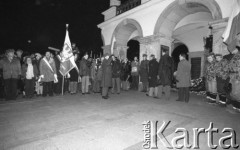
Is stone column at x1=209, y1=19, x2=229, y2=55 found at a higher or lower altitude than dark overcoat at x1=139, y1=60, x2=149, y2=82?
higher

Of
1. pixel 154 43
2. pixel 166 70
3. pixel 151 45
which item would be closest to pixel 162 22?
pixel 154 43

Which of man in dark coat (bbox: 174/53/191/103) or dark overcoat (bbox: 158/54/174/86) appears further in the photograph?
dark overcoat (bbox: 158/54/174/86)

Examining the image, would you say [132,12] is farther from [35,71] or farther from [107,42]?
[35,71]

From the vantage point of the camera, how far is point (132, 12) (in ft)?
35.9

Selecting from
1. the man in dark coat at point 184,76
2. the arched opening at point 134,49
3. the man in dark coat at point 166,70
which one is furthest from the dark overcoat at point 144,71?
the arched opening at point 134,49

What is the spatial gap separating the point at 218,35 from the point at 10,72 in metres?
8.91

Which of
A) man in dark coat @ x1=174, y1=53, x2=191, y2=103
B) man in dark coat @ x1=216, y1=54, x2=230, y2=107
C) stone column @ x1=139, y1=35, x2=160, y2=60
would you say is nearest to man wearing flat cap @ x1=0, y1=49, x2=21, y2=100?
man in dark coat @ x1=174, y1=53, x2=191, y2=103

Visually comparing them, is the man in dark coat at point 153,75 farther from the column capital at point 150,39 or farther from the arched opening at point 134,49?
the arched opening at point 134,49

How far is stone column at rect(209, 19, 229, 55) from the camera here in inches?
255

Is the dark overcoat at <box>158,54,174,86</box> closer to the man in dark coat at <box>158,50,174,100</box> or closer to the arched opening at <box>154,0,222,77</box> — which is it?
the man in dark coat at <box>158,50,174,100</box>

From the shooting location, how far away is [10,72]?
18.6 feet

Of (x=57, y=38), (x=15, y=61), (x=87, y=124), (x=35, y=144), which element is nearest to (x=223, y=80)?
(x=87, y=124)

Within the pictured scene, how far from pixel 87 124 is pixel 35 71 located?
4.49 meters

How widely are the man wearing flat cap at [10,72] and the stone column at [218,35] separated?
8.51 meters
